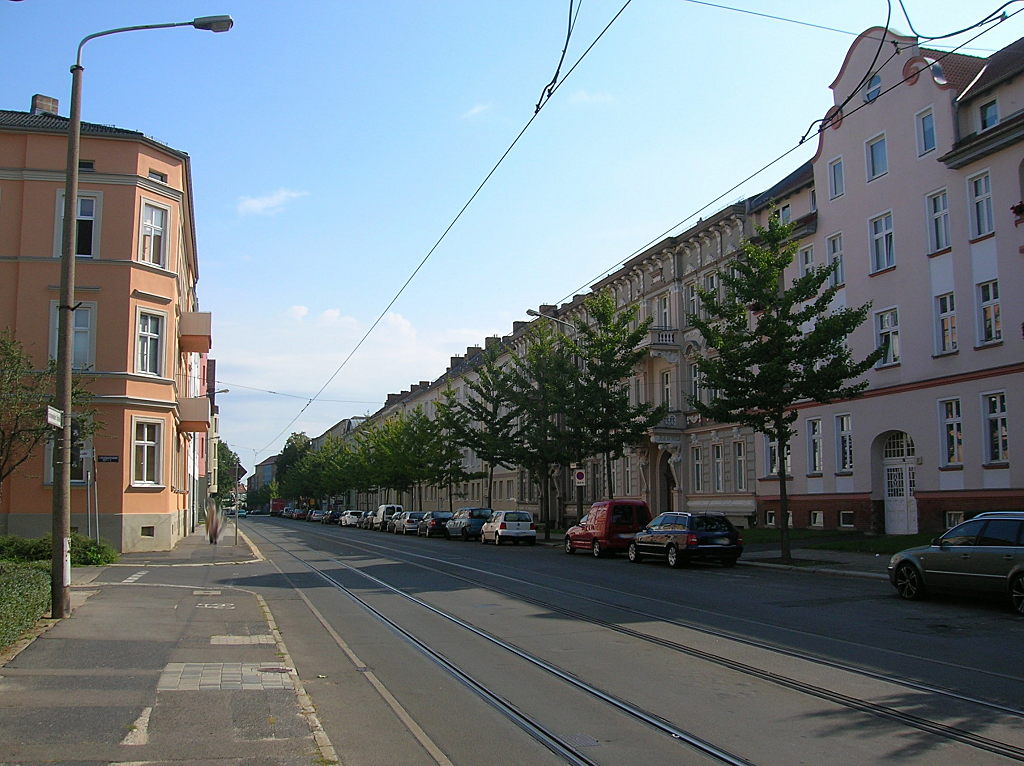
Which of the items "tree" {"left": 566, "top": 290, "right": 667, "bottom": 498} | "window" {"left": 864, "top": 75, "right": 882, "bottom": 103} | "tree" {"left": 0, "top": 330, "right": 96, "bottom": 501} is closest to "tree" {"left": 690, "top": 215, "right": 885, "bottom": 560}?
"window" {"left": 864, "top": 75, "right": 882, "bottom": 103}

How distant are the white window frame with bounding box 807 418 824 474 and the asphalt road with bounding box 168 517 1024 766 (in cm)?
1644

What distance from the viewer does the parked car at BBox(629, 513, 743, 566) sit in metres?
24.1

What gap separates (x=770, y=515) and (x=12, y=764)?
33700mm

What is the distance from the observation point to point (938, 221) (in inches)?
1141

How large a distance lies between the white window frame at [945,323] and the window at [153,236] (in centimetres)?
2437

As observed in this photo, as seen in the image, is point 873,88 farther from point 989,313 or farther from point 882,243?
point 989,313

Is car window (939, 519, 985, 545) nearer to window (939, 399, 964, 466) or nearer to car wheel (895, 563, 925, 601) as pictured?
car wheel (895, 563, 925, 601)

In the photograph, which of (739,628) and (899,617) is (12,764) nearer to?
(739,628)

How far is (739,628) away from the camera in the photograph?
12.9 meters

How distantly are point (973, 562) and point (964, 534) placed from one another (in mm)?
644

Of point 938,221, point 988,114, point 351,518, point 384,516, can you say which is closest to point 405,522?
point 384,516

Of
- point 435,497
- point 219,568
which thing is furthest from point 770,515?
point 435,497

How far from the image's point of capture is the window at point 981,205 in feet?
88.1

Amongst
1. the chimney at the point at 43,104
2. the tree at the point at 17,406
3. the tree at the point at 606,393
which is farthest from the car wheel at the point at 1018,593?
the chimney at the point at 43,104
